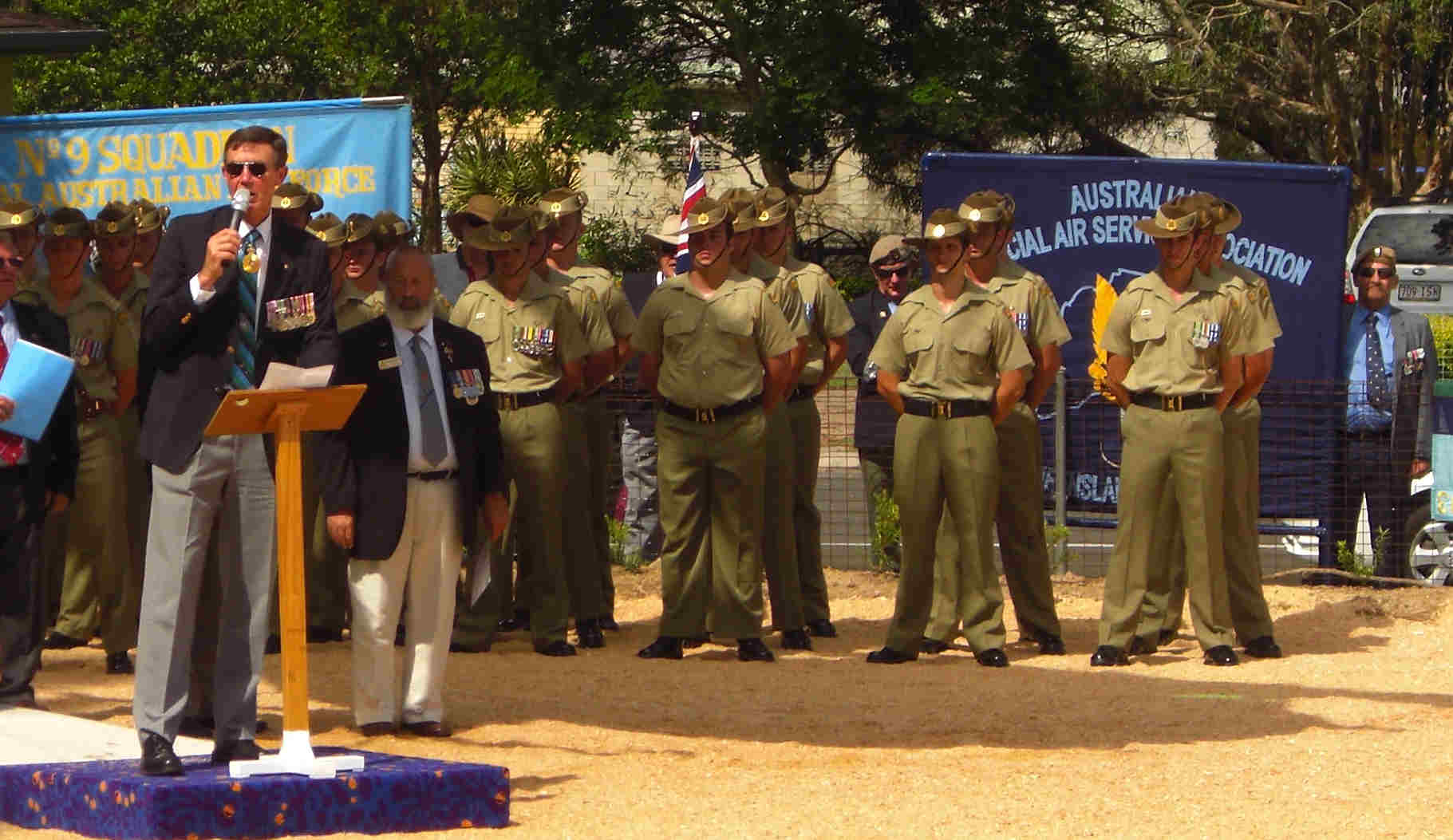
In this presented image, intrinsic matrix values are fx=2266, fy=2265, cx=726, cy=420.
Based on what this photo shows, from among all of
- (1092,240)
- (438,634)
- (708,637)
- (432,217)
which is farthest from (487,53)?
(438,634)

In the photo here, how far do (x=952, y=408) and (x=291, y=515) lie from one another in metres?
4.47

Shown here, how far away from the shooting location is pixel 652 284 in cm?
1475

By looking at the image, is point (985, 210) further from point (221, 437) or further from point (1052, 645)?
point (221, 437)

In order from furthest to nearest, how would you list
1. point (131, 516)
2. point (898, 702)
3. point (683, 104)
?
point (683, 104)
point (131, 516)
point (898, 702)

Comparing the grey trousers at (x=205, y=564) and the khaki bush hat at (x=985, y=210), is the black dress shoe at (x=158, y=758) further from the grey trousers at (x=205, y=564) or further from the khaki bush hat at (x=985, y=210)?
the khaki bush hat at (x=985, y=210)

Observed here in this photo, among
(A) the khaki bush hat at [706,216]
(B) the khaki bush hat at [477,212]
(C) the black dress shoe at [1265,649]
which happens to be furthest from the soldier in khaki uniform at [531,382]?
(C) the black dress shoe at [1265,649]

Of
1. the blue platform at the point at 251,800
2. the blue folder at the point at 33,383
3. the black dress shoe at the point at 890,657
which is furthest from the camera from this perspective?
the black dress shoe at the point at 890,657

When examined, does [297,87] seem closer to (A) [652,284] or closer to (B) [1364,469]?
(A) [652,284]

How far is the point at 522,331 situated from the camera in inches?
415

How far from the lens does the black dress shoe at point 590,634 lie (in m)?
11.1

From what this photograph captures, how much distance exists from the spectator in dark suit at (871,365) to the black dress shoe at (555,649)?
8.34 feet

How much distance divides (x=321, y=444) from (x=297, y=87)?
26228mm

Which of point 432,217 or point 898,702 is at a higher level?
point 432,217

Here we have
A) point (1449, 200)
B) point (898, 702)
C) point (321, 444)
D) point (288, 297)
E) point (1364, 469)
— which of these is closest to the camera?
point (288, 297)
